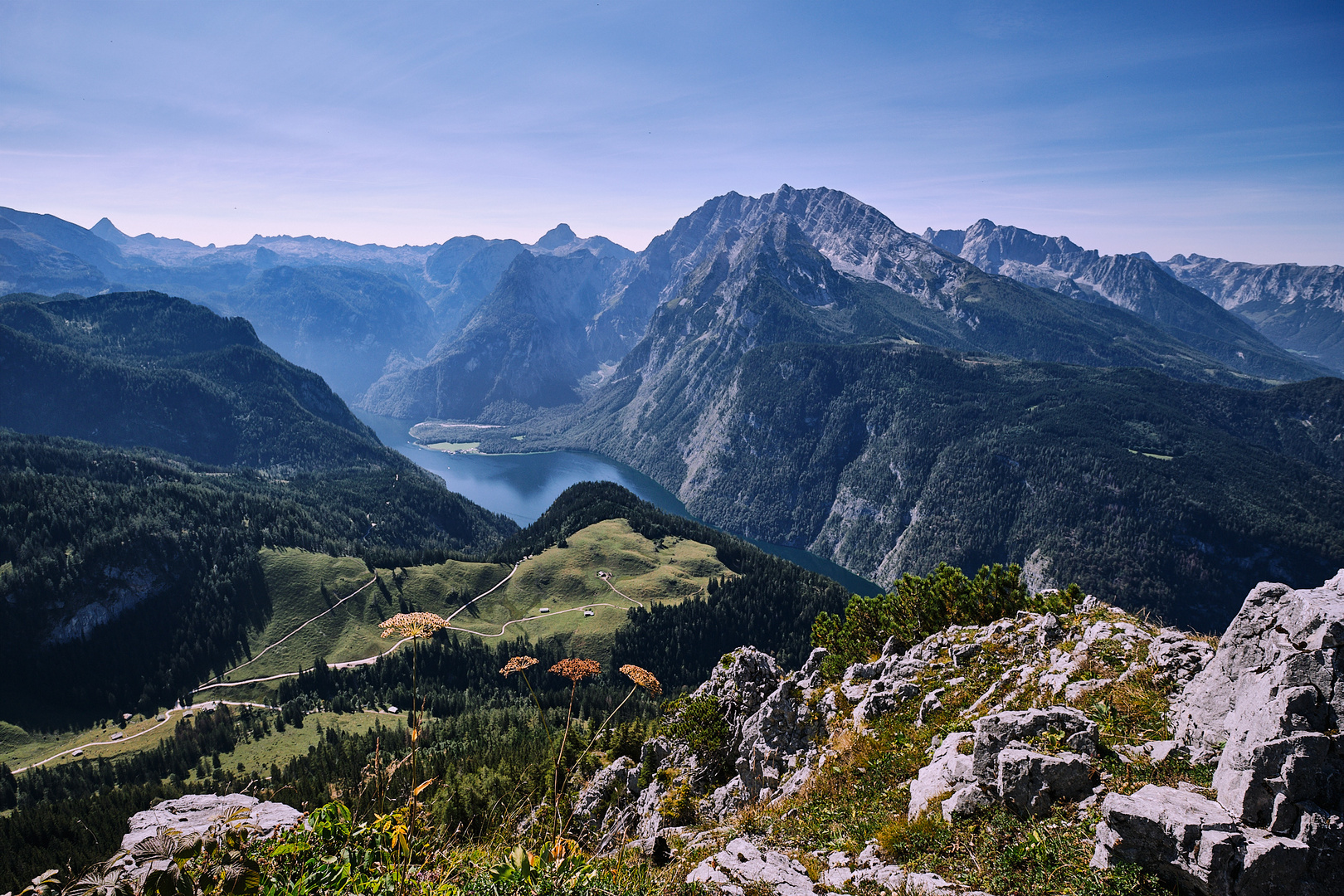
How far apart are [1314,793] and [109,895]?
15901 millimetres

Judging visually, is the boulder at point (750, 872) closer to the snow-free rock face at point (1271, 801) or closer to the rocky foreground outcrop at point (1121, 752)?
the rocky foreground outcrop at point (1121, 752)

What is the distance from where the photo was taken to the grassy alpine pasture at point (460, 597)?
135m

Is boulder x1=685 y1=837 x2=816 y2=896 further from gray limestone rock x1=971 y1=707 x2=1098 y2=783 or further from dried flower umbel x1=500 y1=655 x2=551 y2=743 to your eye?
gray limestone rock x1=971 y1=707 x2=1098 y2=783

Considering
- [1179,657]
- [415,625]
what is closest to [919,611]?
[1179,657]

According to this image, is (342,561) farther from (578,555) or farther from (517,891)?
(517,891)

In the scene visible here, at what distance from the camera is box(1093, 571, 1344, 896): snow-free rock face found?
358 inches

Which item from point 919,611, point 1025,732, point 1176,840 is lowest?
point 919,611

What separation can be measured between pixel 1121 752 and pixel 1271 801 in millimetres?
3675

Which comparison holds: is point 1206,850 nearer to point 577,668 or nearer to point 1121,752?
point 1121,752

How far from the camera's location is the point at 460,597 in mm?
152625

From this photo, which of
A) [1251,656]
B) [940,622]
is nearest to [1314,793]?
Answer: [1251,656]

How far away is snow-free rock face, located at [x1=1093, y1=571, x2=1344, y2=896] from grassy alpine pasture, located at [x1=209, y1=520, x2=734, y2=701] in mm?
125736

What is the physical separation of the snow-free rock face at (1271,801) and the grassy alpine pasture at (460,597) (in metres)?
126

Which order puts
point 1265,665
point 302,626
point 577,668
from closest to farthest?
Answer: point 1265,665
point 577,668
point 302,626
